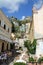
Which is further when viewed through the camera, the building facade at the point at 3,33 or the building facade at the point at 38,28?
the building facade at the point at 3,33

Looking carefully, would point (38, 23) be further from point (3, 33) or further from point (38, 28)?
point (3, 33)

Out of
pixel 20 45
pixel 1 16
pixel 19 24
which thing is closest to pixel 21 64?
pixel 1 16

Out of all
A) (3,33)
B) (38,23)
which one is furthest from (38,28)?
(3,33)

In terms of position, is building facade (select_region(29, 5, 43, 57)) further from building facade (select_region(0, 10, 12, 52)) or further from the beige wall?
building facade (select_region(0, 10, 12, 52))

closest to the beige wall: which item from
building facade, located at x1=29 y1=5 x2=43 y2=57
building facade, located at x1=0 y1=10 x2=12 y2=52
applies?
building facade, located at x1=29 y1=5 x2=43 y2=57

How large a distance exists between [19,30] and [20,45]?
464 inches

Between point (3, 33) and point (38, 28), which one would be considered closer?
point (38, 28)

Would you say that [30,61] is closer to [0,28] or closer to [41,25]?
[41,25]

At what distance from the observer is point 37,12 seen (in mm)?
29469

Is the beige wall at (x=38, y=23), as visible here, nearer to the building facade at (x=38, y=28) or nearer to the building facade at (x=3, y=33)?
the building facade at (x=38, y=28)

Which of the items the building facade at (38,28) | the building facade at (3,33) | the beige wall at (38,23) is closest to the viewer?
the building facade at (38,28)

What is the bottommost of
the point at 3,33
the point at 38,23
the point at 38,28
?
the point at 3,33


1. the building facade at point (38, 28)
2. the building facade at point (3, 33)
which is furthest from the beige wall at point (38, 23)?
the building facade at point (3, 33)

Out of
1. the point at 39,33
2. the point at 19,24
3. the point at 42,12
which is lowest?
the point at 39,33
